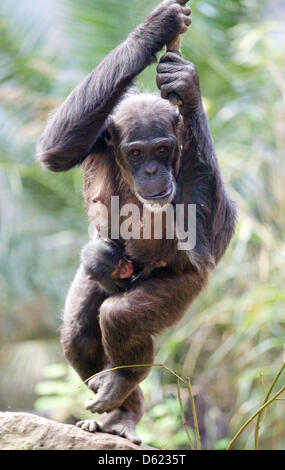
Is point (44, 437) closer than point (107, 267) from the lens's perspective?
Yes

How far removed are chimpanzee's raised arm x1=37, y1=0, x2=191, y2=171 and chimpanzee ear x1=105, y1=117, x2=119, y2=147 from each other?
8 centimetres

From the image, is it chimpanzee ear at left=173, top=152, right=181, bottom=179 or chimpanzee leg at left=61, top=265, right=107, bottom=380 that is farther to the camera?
chimpanzee leg at left=61, top=265, right=107, bottom=380

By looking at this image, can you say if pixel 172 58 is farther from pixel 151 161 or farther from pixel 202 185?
pixel 202 185

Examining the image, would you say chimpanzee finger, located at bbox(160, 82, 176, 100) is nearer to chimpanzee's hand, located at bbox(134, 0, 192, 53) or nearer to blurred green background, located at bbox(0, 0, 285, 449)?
chimpanzee's hand, located at bbox(134, 0, 192, 53)

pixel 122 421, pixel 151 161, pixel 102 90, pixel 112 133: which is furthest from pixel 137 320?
pixel 102 90

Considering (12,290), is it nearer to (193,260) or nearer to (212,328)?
(212,328)

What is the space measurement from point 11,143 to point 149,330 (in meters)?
5.76

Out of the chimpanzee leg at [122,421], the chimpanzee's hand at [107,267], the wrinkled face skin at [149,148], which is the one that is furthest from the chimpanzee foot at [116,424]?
the wrinkled face skin at [149,148]

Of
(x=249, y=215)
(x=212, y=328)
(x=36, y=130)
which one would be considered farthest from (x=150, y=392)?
(x=36, y=130)

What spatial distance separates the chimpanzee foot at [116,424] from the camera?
3.86 meters

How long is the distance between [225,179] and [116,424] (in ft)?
14.0

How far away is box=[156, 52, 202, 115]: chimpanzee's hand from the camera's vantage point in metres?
3.25

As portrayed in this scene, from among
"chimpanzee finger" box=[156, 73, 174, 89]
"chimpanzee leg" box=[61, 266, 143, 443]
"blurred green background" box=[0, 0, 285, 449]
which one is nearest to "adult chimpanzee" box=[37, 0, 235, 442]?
"chimpanzee finger" box=[156, 73, 174, 89]

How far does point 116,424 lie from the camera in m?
3.97
